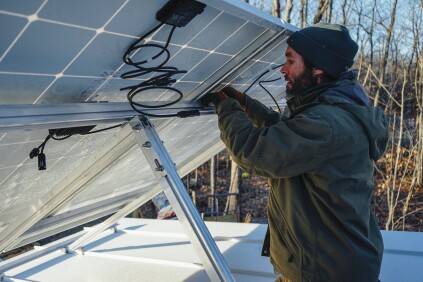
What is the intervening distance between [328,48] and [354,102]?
27 cm

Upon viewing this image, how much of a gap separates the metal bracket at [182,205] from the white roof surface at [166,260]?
1114mm

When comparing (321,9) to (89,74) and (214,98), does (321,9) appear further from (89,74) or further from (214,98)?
(89,74)

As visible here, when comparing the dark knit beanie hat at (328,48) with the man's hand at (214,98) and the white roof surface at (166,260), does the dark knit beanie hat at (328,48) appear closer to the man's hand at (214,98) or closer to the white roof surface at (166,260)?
the man's hand at (214,98)

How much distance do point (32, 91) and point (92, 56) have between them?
24cm

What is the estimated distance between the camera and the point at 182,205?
1731mm

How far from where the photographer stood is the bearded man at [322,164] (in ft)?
5.10

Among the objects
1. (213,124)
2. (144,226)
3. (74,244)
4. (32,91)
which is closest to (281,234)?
(32,91)

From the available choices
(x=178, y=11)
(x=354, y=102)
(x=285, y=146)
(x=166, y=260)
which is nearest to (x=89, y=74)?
(x=178, y=11)

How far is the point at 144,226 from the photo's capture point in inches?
166

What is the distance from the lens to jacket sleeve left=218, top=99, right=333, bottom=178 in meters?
1.53

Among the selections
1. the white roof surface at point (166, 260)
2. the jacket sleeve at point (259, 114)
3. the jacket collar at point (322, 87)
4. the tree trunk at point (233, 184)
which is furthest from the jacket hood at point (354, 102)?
the tree trunk at point (233, 184)

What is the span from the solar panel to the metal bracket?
11 centimetres

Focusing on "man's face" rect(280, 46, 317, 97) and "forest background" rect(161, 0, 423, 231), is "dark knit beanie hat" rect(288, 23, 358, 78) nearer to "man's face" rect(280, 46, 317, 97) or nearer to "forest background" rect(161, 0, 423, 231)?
"man's face" rect(280, 46, 317, 97)

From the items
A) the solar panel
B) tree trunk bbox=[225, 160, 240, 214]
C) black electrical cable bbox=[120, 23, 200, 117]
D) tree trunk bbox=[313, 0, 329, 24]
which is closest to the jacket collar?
the solar panel
